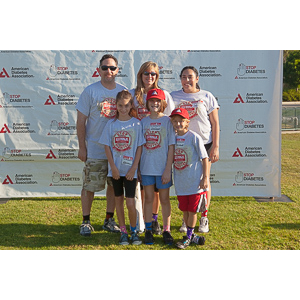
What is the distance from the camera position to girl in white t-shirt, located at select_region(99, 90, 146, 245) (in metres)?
3.84

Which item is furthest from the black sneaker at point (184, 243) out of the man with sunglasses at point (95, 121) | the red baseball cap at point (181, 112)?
the red baseball cap at point (181, 112)

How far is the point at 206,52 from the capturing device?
5703 millimetres

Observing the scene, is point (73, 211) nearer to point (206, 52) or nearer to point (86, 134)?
point (86, 134)

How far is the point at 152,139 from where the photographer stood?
3838 mm

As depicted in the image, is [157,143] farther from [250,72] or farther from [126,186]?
[250,72]

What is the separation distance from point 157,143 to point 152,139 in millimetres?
68

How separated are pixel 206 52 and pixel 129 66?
1233mm

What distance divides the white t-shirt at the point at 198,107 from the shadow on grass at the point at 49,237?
158cm

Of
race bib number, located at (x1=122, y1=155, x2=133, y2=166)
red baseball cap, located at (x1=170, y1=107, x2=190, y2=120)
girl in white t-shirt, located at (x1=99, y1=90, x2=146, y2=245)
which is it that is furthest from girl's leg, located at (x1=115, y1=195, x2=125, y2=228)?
red baseball cap, located at (x1=170, y1=107, x2=190, y2=120)

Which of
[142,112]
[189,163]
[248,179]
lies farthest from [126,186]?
[248,179]

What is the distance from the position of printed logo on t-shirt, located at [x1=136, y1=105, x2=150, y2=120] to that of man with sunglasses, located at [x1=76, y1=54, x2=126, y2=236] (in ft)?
1.04

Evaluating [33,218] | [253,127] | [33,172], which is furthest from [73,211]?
[253,127]

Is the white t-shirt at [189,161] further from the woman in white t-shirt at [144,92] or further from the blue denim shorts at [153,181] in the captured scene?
the woman in white t-shirt at [144,92]

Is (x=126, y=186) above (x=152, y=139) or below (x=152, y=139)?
below
